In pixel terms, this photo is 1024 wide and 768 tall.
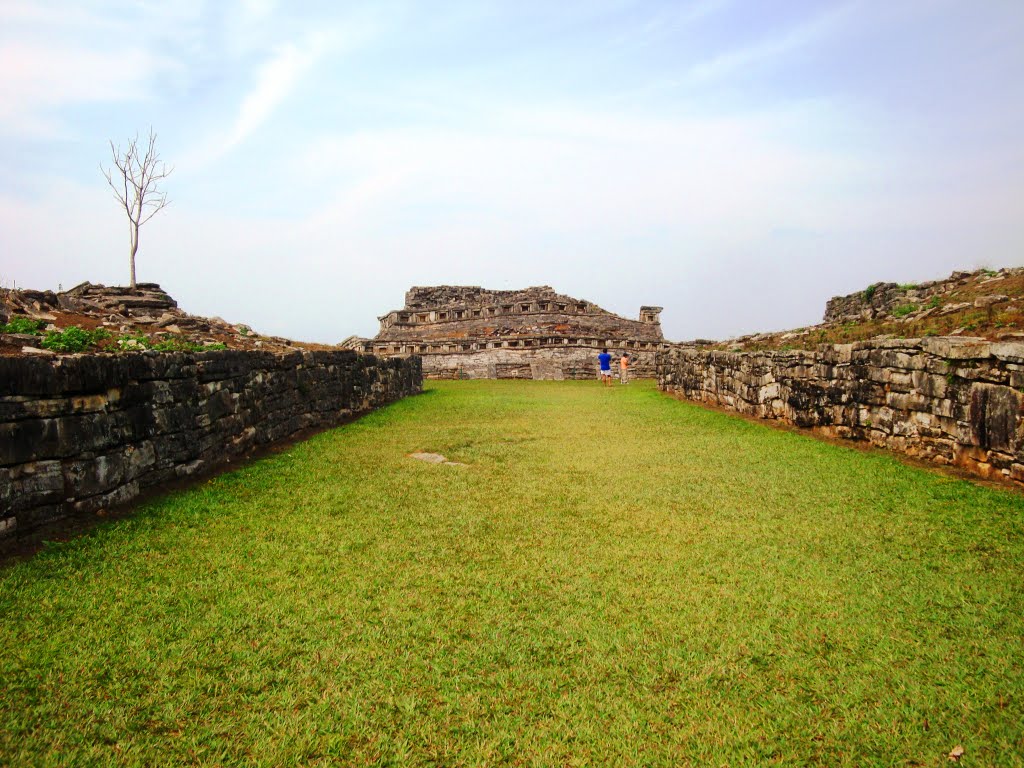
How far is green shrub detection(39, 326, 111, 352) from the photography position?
215 inches

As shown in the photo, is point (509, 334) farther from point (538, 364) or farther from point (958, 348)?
point (958, 348)

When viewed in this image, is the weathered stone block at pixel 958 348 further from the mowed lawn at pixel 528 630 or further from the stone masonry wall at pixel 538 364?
the stone masonry wall at pixel 538 364

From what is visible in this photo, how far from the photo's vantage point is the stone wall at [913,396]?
572cm

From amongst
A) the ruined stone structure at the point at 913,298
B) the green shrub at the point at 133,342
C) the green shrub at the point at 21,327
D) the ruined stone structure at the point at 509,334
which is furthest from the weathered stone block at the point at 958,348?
the ruined stone structure at the point at 509,334

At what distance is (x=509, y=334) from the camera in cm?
3070

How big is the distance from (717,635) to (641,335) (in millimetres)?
31504

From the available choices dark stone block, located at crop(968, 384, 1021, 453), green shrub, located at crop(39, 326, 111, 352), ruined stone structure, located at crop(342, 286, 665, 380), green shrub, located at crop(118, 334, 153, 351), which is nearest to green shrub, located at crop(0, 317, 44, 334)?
green shrub, located at crop(39, 326, 111, 352)

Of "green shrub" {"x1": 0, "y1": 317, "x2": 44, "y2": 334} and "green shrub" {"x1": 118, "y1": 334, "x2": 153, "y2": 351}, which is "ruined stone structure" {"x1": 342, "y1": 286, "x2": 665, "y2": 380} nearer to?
"green shrub" {"x1": 118, "y1": 334, "x2": 153, "y2": 351}

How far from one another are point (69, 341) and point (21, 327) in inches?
30.3

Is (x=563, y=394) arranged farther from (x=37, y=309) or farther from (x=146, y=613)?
(x=146, y=613)

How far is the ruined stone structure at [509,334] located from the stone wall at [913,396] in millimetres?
16975

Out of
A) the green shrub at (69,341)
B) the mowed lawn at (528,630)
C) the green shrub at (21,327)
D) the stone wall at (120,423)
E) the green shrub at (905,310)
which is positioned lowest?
the mowed lawn at (528,630)

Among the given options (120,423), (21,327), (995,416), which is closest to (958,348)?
(995,416)

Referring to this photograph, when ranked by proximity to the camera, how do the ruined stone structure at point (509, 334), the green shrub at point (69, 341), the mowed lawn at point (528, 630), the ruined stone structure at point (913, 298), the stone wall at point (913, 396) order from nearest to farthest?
1. the mowed lawn at point (528, 630)
2. the green shrub at point (69, 341)
3. the stone wall at point (913, 396)
4. the ruined stone structure at point (913, 298)
5. the ruined stone structure at point (509, 334)
